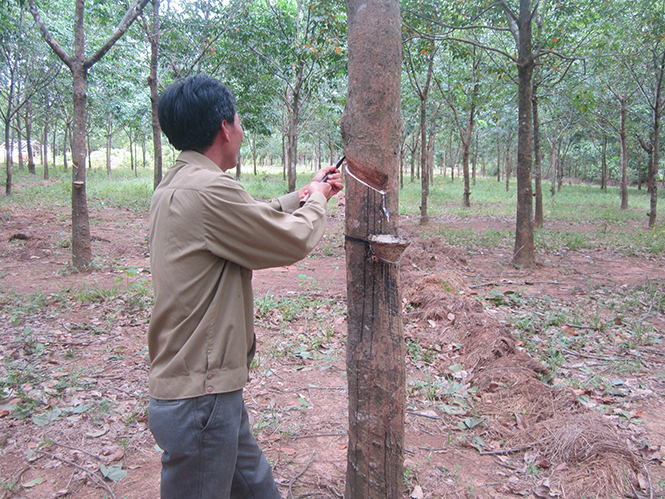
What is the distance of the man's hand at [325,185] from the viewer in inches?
67.7

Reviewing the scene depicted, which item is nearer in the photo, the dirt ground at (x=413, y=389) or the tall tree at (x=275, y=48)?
the dirt ground at (x=413, y=389)

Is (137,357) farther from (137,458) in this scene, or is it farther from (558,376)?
(558,376)

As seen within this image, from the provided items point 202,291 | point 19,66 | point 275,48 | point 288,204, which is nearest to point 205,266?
point 202,291

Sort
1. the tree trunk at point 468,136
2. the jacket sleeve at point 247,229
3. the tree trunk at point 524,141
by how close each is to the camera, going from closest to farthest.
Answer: the jacket sleeve at point 247,229 < the tree trunk at point 524,141 < the tree trunk at point 468,136

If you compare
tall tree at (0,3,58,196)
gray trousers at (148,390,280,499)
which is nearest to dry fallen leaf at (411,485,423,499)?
gray trousers at (148,390,280,499)

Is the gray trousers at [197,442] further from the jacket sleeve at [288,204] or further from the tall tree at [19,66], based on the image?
the tall tree at [19,66]

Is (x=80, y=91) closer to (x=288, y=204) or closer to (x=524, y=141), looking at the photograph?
(x=288, y=204)

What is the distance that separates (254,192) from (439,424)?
1697cm

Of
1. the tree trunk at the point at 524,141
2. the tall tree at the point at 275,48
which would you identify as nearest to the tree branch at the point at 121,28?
the tall tree at the point at 275,48

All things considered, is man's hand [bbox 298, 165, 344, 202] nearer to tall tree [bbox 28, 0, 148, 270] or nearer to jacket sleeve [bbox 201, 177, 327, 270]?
jacket sleeve [bbox 201, 177, 327, 270]

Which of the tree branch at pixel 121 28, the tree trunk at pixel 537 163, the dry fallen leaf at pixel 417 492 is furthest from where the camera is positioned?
the tree trunk at pixel 537 163

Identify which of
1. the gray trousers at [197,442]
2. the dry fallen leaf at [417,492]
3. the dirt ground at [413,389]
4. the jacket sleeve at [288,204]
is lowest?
the dry fallen leaf at [417,492]

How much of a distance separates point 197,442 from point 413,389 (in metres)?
2.29

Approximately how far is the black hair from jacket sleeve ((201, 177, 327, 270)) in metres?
0.24
